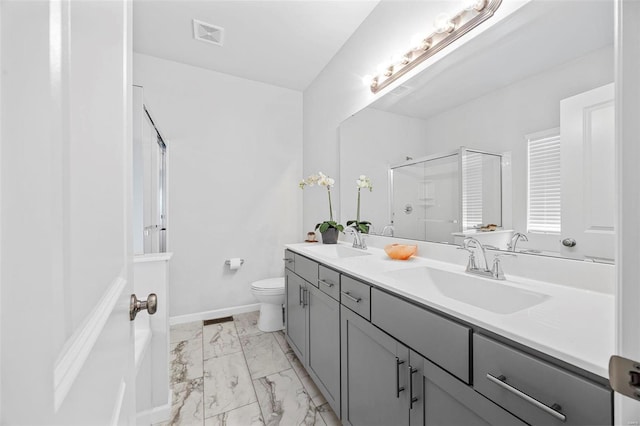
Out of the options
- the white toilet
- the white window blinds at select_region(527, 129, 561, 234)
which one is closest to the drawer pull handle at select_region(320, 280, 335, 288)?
the white window blinds at select_region(527, 129, 561, 234)

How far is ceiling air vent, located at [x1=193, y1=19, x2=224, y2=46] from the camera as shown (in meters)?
2.25

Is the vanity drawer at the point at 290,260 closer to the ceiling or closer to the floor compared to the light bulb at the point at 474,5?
closer to the floor

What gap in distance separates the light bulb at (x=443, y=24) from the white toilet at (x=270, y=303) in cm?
222

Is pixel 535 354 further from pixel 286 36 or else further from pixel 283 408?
pixel 286 36

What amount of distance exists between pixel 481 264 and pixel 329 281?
0.73 m

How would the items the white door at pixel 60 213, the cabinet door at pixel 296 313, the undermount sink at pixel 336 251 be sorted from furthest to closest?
the undermount sink at pixel 336 251, the cabinet door at pixel 296 313, the white door at pixel 60 213

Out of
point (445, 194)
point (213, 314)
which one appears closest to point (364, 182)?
point (445, 194)

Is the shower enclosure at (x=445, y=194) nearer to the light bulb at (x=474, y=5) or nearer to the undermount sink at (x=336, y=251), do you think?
the undermount sink at (x=336, y=251)

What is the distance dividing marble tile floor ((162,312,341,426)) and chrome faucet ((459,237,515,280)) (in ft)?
3.65

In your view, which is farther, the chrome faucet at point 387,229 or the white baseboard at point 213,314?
the white baseboard at point 213,314

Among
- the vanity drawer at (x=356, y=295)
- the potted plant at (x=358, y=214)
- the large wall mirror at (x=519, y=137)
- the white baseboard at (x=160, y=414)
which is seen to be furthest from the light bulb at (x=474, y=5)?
the white baseboard at (x=160, y=414)

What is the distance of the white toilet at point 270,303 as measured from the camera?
8.22ft

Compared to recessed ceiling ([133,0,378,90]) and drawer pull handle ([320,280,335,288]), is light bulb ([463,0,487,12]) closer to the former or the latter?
recessed ceiling ([133,0,378,90])

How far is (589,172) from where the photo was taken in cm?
93
